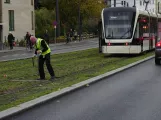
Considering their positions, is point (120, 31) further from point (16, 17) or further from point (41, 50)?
point (16, 17)

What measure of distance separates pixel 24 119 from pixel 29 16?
48030 mm

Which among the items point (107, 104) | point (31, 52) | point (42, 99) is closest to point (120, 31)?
point (31, 52)

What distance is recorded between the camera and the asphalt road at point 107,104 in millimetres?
8125

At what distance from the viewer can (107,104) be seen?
9.41 meters

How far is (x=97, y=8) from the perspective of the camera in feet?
241

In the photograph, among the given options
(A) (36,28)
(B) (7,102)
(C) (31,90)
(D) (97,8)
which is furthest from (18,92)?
(D) (97,8)

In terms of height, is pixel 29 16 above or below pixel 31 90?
above

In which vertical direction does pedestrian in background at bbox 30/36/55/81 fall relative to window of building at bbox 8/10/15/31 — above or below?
below

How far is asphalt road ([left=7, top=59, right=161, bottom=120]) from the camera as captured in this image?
8.12m

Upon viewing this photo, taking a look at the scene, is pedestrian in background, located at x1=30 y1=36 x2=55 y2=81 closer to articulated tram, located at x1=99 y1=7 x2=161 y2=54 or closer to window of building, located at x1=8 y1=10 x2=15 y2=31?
articulated tram, located at x1=99 y1=7 x2=161 y2=54

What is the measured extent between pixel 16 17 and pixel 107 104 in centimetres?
4496

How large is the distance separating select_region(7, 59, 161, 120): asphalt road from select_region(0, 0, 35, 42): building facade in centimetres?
3753

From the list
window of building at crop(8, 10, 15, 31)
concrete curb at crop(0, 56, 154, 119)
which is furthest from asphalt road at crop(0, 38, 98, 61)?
concrete curb at crop(0, 56, 154, 119)

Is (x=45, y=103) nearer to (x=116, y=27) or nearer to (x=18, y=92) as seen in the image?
(x=18, y=92)
